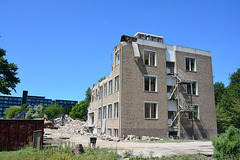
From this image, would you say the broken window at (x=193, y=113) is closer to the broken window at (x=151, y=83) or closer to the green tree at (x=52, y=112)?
the broken window at (x=151, y=83)

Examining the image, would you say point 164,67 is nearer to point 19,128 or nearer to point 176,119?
point 176,119

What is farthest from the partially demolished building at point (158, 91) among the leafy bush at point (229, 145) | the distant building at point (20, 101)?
the distant building at point (20, 101)

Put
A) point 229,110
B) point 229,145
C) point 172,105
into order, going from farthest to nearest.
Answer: point 229,110 → point 172,105 → point 229,145

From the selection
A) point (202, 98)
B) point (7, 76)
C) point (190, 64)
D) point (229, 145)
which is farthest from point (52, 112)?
point (229, 145)

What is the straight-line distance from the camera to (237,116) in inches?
1496

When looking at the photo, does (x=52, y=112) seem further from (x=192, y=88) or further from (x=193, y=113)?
(x=193, y=113)

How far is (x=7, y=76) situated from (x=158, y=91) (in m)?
20.9

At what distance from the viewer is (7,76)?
29516 mm

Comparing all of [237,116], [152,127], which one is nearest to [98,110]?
[152,127]

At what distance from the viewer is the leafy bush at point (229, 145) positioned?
8677mm

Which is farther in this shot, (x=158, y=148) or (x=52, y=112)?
(x=52, y=112)

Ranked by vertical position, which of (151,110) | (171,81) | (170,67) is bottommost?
A: (151,110)

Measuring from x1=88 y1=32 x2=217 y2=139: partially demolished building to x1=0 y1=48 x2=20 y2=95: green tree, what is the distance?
1344 cm

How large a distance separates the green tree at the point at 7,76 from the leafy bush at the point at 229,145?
26.6 m
